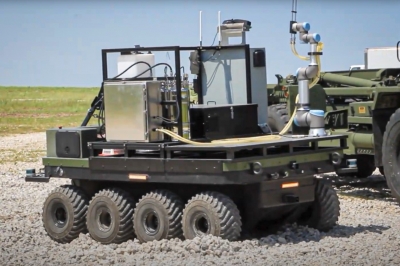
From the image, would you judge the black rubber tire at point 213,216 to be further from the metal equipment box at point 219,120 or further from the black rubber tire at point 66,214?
the black rubber tire at point 66,214

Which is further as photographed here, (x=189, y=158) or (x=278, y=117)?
(x=278, y=117)

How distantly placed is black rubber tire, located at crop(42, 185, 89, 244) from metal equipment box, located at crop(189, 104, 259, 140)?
5.84ft

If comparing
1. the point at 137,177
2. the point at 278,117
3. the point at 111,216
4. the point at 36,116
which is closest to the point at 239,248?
the point at 137,177

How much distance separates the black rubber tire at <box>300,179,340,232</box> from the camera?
11.9m

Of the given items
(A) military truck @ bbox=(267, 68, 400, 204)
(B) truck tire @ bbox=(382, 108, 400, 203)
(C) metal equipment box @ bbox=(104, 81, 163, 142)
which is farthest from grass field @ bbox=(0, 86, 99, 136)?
(C) metal equipment box @ bbox=(104, 81, 163, 142)

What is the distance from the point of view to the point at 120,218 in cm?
1166

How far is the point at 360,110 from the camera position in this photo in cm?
1536

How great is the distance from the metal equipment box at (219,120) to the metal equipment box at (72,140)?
1.39 meters

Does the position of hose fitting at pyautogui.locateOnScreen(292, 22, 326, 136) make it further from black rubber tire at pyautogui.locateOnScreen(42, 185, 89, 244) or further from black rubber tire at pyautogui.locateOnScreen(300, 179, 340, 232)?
black rubber tire at pyautogui.locateOnScreen(42, 185, 89, 244)

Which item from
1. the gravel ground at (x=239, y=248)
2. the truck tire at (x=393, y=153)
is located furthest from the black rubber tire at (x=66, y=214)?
the truck tire at (x=393, y=153)

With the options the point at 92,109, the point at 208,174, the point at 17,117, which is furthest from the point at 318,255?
the point at 17,117

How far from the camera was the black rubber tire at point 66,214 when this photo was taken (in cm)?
1223

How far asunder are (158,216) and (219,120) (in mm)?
1322

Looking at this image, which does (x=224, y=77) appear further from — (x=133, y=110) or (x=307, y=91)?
(x=133, y=110)
